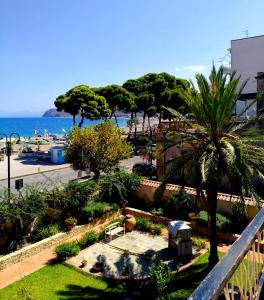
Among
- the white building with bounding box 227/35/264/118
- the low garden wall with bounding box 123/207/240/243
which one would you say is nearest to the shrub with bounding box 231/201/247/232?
the low garden wall with bounding box 123/207/240/243

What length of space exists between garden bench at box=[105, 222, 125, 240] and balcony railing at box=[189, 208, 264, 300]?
46.6 ft

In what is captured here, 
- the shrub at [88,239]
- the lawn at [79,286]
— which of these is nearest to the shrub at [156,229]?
the shrub at [88,239]

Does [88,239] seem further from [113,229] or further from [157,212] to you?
[157,212]

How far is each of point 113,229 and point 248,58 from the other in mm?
33161

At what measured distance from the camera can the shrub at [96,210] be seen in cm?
1853

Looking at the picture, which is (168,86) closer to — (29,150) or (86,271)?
(29,150)

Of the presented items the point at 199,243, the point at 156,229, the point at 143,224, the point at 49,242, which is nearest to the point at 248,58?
the point at 143,224

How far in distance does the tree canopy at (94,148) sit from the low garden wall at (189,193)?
3.34 metres

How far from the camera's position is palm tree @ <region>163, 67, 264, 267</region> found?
11.6 m

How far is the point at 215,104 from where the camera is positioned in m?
12.0

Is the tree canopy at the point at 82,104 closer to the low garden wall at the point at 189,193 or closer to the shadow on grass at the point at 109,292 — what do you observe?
the low garden wall at the point at 189,193

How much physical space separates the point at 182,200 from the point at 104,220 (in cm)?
444

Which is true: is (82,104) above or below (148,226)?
above

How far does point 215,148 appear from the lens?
11.9 m
